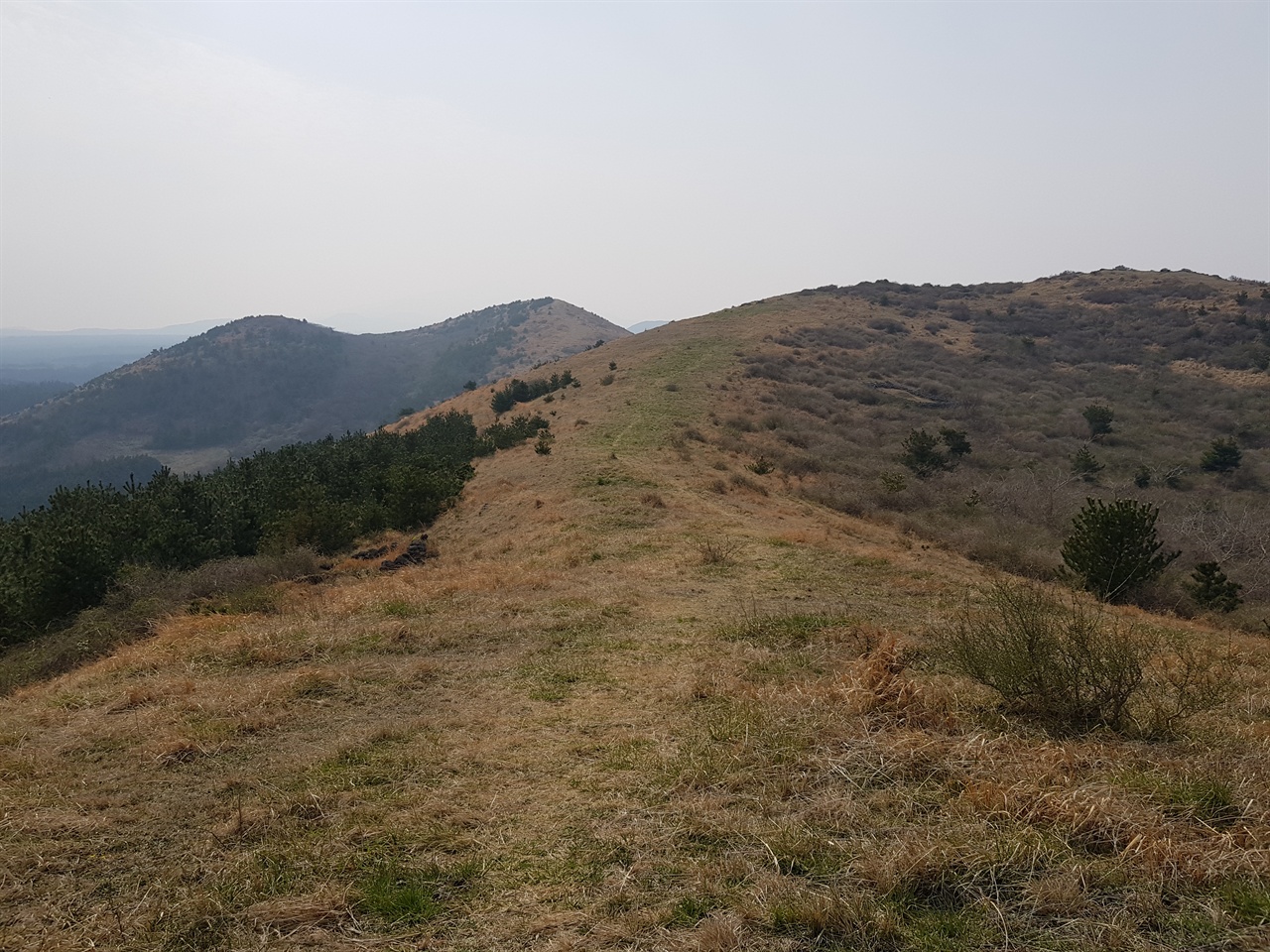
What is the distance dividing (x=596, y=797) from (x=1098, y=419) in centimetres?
3879

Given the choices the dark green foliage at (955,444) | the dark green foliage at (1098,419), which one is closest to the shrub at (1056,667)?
the dark green foliage at (955,444)

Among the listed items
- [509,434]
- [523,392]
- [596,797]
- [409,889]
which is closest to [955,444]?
[509,434]

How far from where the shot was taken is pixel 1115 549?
13578 millimetres

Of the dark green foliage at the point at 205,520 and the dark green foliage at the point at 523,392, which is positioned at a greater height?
the dark green foliage at the point at 523,392

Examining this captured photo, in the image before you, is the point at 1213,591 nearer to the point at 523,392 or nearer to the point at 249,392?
the point at 523,392

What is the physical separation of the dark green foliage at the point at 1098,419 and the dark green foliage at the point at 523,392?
29.4m

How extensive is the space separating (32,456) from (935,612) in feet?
540

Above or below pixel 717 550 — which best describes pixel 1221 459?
above

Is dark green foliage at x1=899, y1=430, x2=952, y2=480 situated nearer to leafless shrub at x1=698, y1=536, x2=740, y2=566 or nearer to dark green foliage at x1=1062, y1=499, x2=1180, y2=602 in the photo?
dark green foliage at x1=1062, y1=499, x2=1180, y2=602

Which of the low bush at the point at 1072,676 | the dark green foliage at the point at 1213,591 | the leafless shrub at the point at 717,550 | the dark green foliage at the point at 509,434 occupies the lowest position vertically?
the dark green foliage at the point at 1213,591

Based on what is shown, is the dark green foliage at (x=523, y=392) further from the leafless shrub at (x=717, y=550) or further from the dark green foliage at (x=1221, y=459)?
the dark green foliage at (x=1221, y=459)

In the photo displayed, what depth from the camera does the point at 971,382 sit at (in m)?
45.1

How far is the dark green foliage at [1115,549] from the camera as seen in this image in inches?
529

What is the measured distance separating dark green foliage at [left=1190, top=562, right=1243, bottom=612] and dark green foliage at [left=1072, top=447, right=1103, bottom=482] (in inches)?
611
